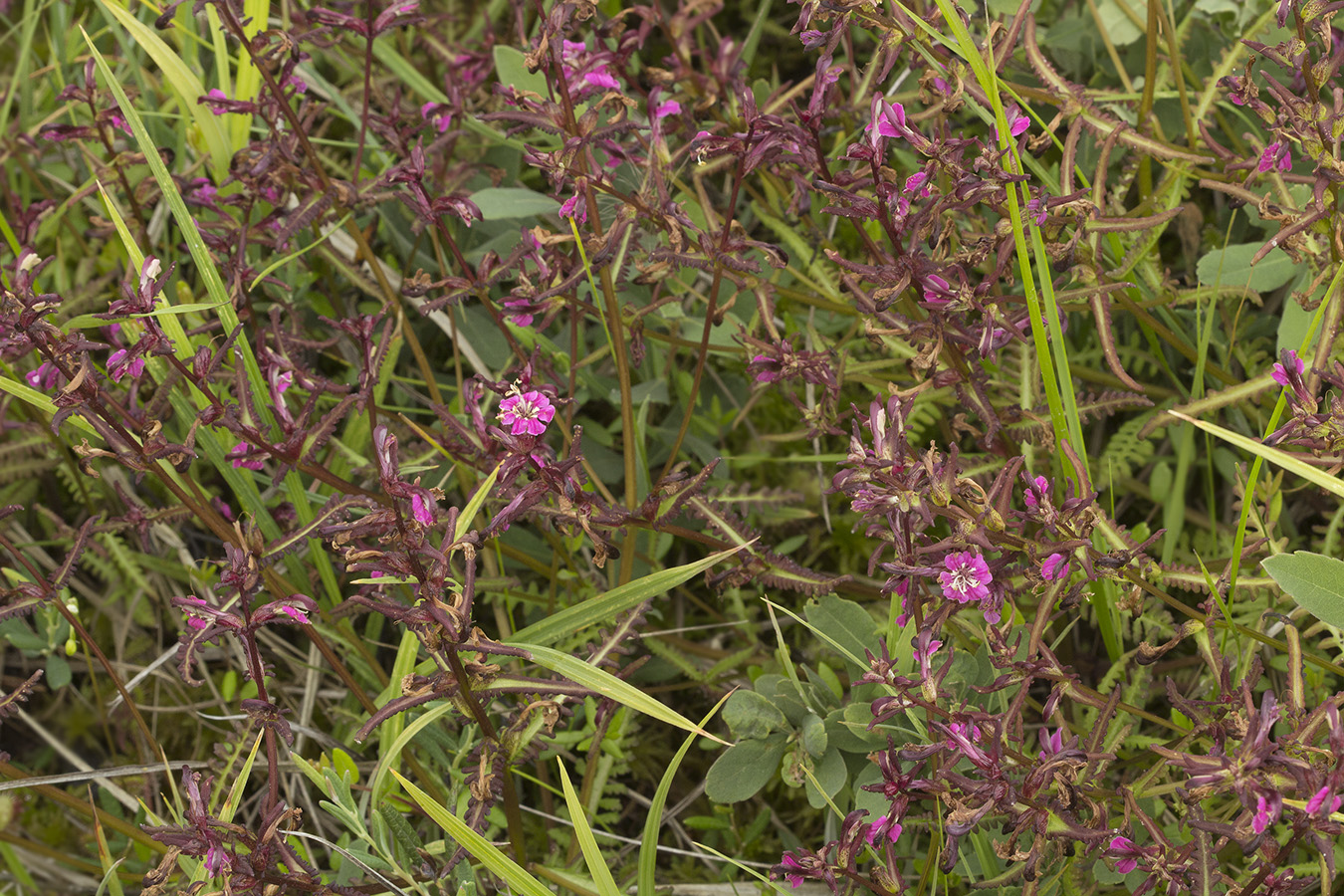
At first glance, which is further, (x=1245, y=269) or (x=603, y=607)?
(x=1245, y=269)

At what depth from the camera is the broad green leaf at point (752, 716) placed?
112 inches

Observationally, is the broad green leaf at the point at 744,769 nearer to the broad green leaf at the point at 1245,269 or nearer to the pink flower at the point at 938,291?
the pink flower at the point at 938,291

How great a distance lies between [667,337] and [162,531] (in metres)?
1.96

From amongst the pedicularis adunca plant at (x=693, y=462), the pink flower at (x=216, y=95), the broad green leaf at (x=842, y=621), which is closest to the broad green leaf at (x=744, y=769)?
the pedicularis adunca plant at (x=693, y=462)

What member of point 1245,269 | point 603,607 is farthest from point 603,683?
point 1245,269

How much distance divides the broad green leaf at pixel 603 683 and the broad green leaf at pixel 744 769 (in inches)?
17.1

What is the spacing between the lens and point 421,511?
2.38 metres

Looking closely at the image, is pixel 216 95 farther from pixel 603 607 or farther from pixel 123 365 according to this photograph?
pixel 603 607

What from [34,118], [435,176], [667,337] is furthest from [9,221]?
[667,337]

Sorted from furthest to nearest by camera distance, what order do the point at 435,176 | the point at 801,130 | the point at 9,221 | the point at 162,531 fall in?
the point at 9,221 < the point at 162,531 < the point at 435,176 < the point at 801,130

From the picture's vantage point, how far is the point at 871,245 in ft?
8.69

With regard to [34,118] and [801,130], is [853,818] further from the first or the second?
[34,118]

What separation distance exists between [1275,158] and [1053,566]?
43.7 inches

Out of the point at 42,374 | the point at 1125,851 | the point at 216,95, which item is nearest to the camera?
the point at 1125,851
